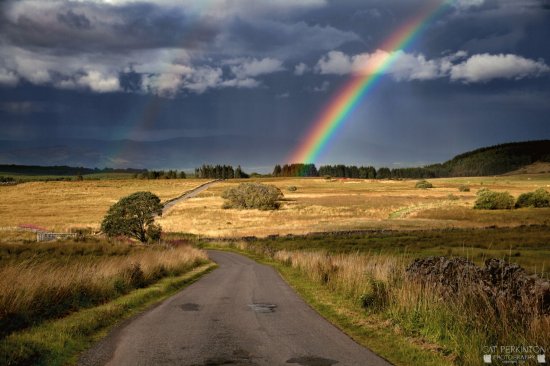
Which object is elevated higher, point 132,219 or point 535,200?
point 132,219

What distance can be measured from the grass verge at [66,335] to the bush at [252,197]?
Answer: 372 feet

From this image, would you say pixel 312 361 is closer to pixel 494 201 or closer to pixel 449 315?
pixel 449 315

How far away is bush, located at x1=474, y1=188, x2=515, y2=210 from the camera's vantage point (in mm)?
108000

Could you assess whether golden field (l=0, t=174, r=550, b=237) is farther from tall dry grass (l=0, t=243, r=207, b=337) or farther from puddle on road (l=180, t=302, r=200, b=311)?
puddle on road (l=180, t=302, r=200, b=311)

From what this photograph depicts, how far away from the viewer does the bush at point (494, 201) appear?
10800 cm

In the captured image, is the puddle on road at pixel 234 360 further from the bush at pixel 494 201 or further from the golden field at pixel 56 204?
the bush at pixel 494 201

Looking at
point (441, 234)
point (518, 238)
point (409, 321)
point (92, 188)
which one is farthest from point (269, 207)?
point (409, 321)

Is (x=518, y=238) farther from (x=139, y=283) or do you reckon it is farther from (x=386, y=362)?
(x=386, y=362)

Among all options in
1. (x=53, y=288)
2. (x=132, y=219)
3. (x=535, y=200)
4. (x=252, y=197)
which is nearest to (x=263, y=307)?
(x=53, y=288)

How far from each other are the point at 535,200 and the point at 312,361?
11470 centimetres

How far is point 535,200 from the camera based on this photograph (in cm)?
11025

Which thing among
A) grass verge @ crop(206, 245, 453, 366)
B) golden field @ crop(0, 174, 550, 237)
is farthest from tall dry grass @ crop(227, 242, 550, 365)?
golden field @ crop(0, 174, 550, 237)

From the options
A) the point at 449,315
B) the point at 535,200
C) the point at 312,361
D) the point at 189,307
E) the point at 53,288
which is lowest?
the point at 535,200

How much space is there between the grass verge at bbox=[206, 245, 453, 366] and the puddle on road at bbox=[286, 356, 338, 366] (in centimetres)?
137
